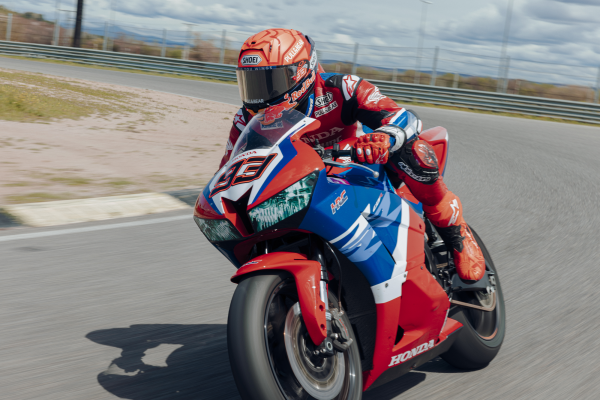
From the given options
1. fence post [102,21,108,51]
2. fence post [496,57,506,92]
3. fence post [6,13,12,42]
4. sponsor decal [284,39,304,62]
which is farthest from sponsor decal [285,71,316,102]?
fence post [6,13,12,42]

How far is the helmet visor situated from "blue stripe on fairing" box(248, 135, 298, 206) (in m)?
0.58

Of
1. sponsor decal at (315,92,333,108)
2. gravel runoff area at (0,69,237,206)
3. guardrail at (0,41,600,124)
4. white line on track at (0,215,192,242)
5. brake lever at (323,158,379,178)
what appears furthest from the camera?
guardrail at (0,41,600,124)

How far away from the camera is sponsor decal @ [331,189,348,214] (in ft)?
7.86

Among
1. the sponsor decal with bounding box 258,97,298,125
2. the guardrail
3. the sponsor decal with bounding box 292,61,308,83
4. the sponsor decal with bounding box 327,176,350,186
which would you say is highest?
the guardrail

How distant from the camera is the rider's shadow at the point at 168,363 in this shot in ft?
9.21

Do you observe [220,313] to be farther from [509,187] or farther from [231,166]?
[509,187]

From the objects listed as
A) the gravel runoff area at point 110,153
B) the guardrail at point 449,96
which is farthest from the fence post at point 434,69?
the gravel runoff area at point 110,153

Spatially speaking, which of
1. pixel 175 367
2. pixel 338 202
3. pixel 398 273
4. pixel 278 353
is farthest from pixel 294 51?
pixel 175 367

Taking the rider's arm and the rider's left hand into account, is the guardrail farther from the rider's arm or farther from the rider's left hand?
the rider's left hand

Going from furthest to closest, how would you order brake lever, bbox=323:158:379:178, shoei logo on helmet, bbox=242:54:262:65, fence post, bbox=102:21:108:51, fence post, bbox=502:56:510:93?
fence post, bbox=102:21:108:51
fence post, bbox=502:56:510:93
shoei logo on helmet, bbox=242:54:262:65
brake lever, bbox=323:158:379:178

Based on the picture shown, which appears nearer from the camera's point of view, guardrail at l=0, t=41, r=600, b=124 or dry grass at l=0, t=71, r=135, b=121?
dry grass at l=0, t=71, r=135, b=121

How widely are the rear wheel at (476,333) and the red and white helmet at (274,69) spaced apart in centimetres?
139

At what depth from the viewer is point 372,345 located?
261 cm

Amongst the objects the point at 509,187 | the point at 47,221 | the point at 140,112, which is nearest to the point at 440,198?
the point at 47,221
